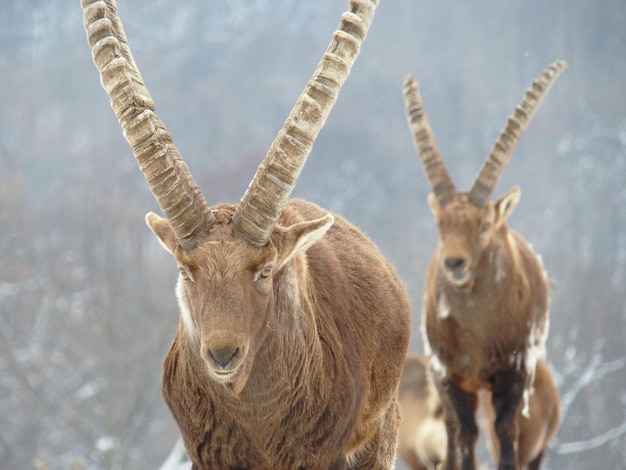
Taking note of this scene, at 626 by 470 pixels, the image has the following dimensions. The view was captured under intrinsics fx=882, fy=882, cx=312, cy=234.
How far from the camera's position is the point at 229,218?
4000mm

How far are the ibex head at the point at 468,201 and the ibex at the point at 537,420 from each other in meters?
1.68

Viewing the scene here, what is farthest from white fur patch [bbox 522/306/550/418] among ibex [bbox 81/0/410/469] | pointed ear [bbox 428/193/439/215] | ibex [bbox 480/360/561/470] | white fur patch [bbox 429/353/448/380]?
ibex [bbox 81/0/410/469]

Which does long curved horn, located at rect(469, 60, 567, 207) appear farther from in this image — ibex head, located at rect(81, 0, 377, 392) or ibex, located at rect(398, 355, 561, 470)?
ibex head, located at rect(81, 0, 377, 392)

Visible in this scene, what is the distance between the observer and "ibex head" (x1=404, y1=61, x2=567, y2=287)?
24.6 feet

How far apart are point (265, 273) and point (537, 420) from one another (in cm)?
562

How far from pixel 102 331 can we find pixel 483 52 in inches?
485

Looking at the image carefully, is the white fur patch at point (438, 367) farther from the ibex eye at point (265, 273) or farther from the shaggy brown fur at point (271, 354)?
the ibex eye at point (265, 273)

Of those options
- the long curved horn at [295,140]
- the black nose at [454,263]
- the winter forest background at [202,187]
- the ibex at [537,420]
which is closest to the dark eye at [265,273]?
the long curved horn at [295,140]

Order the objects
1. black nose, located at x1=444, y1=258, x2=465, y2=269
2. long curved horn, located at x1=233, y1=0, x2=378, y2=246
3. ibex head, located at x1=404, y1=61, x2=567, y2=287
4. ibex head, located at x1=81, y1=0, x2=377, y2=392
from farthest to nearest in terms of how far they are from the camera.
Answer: ibex head, located at x1=404, y1=61, x2=567, y2=287, black nose, located at x1=444, y1=258, x2=465, y2=269, long curved horn, located at x1=233, y1=0, x2=378, y2=246, ibex head, located at x1=81, y1=0, x2=377, y2=392

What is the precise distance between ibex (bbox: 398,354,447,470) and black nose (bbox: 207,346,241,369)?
5582 mm

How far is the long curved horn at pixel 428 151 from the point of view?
8211 millimetres

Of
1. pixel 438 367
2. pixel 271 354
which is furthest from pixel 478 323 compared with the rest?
pixel 271 354

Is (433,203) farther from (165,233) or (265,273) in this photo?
(265,273)

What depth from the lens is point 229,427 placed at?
411cm
